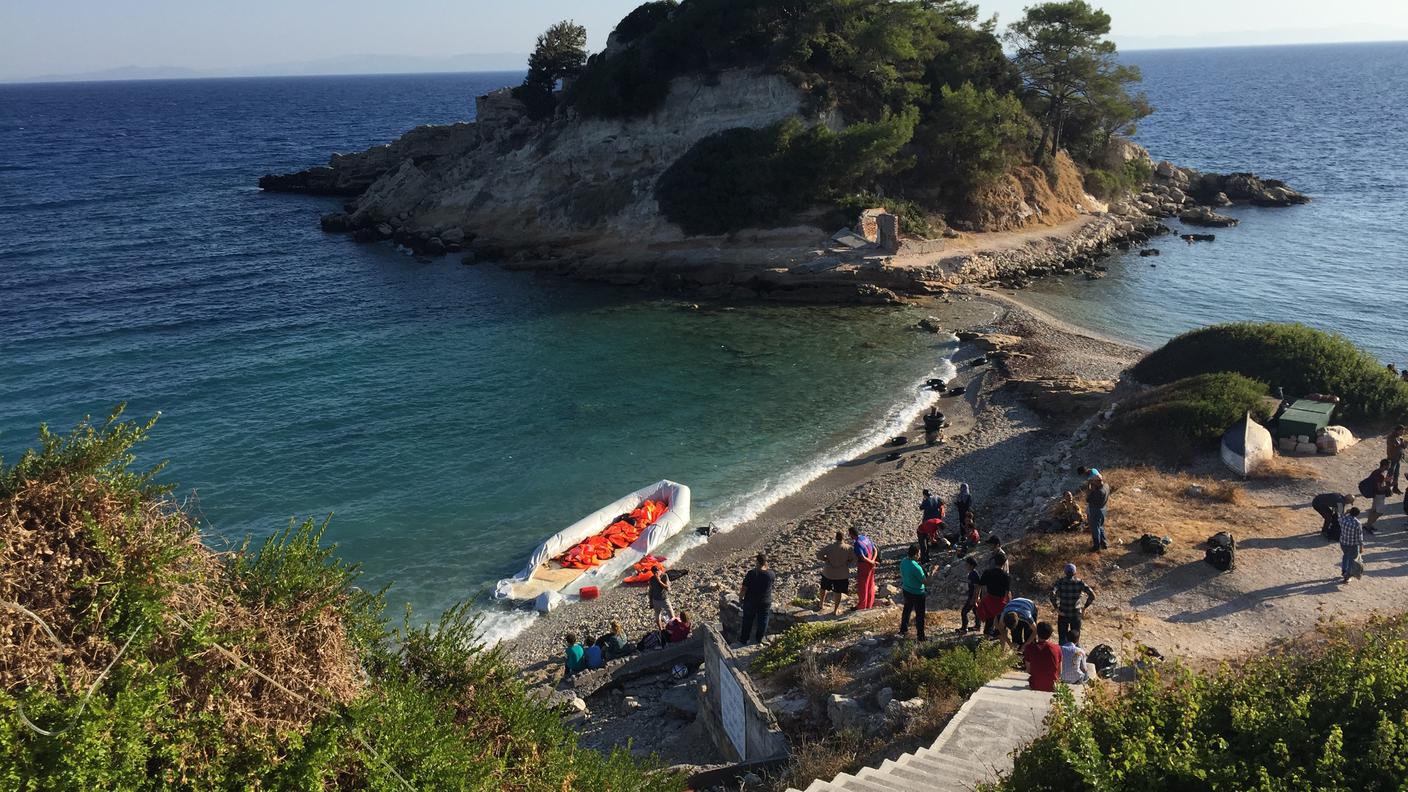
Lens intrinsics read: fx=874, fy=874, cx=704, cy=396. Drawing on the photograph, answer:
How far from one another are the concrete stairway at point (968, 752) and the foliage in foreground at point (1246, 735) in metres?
1.20

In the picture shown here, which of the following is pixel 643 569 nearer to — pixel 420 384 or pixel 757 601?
pixel 757 601

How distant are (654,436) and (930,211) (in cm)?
2660

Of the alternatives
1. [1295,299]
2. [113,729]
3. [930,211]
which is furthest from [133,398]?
[1295,299]

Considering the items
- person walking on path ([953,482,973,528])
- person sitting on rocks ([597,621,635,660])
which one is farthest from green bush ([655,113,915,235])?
person sitting on rocks ([597,621,635,660])

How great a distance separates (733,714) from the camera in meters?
11.0

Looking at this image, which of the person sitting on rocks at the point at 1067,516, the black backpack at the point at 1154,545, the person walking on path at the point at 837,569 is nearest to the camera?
the black backpack at the point at 1154,545

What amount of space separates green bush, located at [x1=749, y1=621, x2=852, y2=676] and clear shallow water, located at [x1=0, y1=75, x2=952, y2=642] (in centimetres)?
803

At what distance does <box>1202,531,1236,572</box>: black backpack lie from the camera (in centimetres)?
1404

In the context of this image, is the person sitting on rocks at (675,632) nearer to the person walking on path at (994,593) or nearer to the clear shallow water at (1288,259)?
the person walking on path at (994,593)

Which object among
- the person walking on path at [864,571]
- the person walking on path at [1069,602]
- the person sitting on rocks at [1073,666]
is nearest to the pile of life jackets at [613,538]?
the person walking on path at [864,571]

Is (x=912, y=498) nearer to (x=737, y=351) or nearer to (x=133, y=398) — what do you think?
(x=737, y=351)

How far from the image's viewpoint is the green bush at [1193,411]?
19375 millimetres

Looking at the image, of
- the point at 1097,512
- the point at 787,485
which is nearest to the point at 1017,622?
the point at 1097,512

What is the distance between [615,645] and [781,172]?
105 feet
